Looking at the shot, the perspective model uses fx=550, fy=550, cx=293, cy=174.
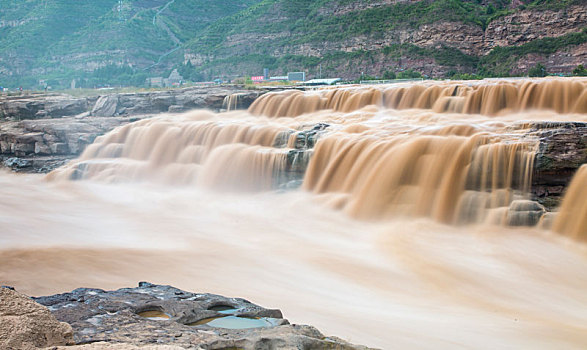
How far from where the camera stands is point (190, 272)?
27.8ft

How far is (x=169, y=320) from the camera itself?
16.8 ft

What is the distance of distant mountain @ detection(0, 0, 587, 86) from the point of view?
145 ft

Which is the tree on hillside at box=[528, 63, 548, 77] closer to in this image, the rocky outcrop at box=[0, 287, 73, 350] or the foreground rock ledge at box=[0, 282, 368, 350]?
the foreground rock ledge at box=[0, 282, 368, 350]

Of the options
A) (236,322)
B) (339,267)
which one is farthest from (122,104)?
(236,322)

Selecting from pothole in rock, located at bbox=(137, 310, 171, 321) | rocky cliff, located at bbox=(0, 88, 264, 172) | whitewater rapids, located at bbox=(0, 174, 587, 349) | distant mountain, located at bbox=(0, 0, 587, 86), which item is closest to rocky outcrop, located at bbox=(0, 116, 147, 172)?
rocky cliff, located at bbox=(0, 88, 264, 172)

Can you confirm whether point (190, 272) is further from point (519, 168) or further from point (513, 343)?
point (519, 168)

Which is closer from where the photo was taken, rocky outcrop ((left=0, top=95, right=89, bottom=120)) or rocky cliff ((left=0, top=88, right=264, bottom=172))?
rocky cliff ((left=0, top=88, right=264, bottom=172))

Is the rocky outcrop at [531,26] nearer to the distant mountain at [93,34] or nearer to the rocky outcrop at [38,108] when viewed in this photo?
the rocky outcrop at [38,108]

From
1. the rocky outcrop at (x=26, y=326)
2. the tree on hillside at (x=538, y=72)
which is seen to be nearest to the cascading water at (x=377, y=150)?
the rocky outcrop at (x=26, y=326)

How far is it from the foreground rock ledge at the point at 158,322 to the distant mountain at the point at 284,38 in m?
40.4

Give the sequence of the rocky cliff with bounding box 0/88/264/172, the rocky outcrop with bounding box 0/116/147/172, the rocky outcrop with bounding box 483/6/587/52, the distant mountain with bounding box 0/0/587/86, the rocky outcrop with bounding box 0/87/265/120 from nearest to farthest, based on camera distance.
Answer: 1. the rocky outcrop with bounding box 0/116/147/172
2. the rocky cliff with bounding box 0/88/264/172
3. the rocky outcrop with bounding box 0/87/265/120
4. the rocky outcrop with bounding box 483/6/587/52
5. the distant mountain with bounding box 0/0/587/86

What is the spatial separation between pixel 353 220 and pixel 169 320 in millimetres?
8021

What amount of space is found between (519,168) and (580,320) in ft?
17.0

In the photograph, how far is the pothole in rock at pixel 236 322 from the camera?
5250mm
